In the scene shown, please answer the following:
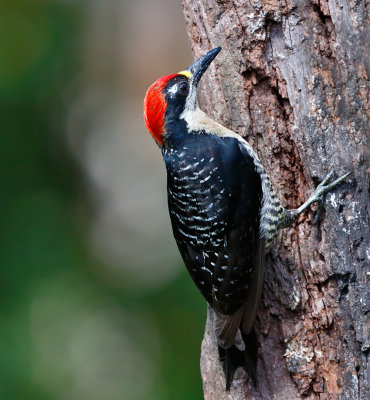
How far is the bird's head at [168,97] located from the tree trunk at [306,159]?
0.18 metres

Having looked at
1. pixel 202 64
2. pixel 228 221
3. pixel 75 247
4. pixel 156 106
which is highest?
pixel 202 64

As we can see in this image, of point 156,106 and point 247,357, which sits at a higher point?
point 156,106

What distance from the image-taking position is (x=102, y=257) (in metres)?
5.95

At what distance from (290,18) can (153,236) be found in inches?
156

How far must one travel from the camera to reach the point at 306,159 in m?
3.03

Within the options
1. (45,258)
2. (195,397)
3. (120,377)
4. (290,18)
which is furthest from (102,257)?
(290,18)

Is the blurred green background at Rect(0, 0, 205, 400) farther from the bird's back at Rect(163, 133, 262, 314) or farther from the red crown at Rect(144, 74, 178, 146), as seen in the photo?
the red crown at Rect(144, 74, 178, 146)

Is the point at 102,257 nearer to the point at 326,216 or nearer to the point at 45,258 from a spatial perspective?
the point at 45,258

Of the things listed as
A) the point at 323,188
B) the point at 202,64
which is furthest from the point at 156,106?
the point at 323,188

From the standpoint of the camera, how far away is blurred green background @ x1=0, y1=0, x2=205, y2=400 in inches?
200

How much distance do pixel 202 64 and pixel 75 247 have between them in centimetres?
310

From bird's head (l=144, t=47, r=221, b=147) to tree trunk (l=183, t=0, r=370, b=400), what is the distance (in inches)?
7.2

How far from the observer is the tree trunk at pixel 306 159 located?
9.51ft

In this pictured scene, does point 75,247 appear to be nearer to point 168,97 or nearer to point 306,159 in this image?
point 168,97
